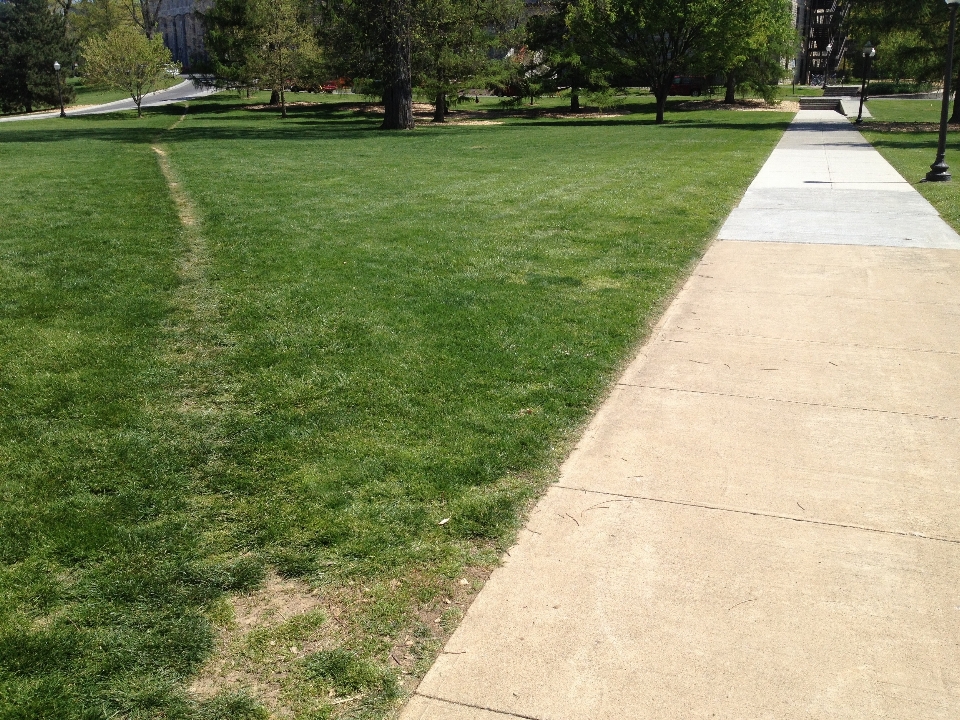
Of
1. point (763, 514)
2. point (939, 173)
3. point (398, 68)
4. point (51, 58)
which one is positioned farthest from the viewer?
point (51, 58)

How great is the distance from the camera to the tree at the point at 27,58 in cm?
5594

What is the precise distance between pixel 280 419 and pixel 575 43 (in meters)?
36.4

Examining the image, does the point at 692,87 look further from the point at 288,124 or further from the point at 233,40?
the point at 288,124

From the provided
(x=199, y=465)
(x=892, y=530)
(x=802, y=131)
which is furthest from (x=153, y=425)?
(x=802, y=131)

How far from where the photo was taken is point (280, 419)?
5.11 m

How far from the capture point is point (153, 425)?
507cm

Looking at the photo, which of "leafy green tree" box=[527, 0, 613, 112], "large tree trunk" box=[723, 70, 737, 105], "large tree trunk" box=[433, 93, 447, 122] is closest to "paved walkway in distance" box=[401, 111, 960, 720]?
"leafy green tree" box=[527, 0, 613, 112]

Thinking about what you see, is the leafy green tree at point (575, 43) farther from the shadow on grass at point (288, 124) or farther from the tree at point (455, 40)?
Result: the tree at point (455, 40)

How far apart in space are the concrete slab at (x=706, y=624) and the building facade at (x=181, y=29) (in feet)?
368

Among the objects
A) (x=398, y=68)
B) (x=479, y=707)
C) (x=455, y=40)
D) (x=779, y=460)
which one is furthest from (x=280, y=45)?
(x=479, y=707)

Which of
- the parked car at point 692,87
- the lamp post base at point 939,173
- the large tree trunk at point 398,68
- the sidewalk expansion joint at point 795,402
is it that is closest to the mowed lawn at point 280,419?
the sidewalk expansion joint at point 795,402

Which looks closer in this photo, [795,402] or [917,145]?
[795,402]

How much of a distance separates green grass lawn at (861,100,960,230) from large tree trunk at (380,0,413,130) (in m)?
14.5

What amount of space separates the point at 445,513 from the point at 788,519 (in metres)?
1.53
